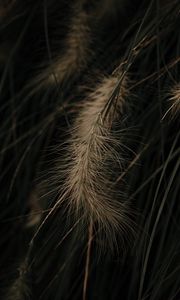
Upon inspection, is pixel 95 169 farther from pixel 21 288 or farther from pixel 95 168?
pixel 21 288

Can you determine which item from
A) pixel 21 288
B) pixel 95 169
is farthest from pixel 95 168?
pixel 21 288

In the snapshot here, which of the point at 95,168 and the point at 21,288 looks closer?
the point at 95,168

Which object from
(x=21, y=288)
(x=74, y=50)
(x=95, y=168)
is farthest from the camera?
(x=74, y=50)

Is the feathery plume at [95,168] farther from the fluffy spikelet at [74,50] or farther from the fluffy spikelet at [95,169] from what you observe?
the fluffy spikelet at [74,50]

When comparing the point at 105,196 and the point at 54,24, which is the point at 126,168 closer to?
the point at 105,196

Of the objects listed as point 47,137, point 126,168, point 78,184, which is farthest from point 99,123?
point 47,137

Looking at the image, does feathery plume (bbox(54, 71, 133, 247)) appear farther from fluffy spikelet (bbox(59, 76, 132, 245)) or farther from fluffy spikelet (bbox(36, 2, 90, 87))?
fluffy spikelet (bbox(36, 2, 90, 87))

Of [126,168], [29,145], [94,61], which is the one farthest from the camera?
[94,61]
